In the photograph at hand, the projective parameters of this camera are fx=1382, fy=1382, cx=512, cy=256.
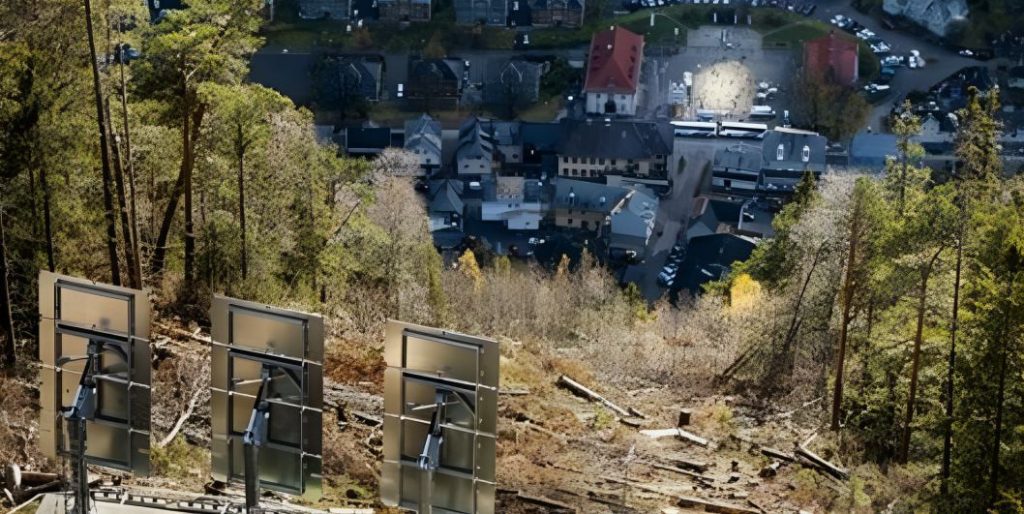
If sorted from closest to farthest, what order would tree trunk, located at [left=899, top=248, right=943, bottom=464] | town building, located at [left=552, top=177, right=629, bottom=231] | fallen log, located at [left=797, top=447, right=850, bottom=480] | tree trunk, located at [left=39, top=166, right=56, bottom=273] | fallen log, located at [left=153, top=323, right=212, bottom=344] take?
tree trunk, located at [left=39, top=166, right=56, bottom=273] → tree trunk, located at [left=899, top=248, right=943, bottom=464] → fallen log, located at [left=797, top=447, right=850, bottom=480] → fallen log, located at [left=153, top=323, right=212, bottom=344] → town building, located at [left=552, top=177, right=629, bottom=231]

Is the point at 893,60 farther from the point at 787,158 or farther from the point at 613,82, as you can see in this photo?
the point at 613,82

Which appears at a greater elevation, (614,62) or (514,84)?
(614,62)

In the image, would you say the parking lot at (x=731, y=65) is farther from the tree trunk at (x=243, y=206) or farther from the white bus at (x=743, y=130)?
the tree trunk at (x=243, y=206)

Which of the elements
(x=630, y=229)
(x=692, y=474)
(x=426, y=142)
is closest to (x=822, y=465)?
(x=692, y=474)

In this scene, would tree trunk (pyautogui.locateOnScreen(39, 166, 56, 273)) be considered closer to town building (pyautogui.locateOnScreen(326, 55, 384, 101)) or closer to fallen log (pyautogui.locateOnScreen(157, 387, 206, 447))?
fallen log (pyautogui.locateOnScreen(157, 387, 206, 447))

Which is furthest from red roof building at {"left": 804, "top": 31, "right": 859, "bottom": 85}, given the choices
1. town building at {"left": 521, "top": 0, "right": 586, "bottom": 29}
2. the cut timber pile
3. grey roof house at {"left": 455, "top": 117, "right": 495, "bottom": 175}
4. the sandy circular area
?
the cut timber pile
